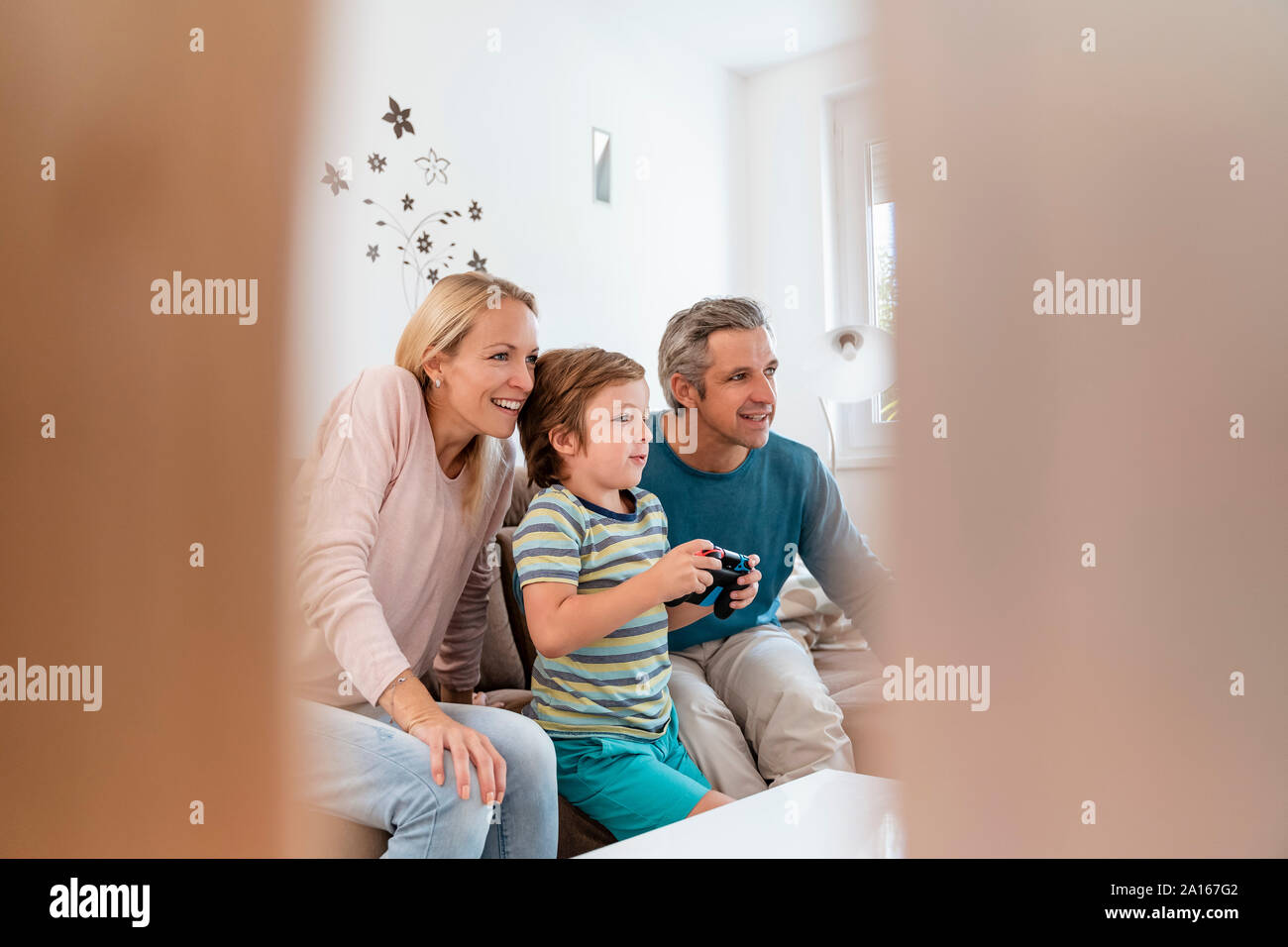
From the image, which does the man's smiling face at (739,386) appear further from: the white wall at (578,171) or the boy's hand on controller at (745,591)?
the boy's hand on controller at (745,591)

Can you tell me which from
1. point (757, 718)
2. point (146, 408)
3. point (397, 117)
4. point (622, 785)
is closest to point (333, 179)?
point (146, 408)

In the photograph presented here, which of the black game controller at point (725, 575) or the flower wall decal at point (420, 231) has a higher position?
the flower wall decal at point (420, 231)

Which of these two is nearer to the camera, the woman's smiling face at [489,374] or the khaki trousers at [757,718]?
the woman's smiling face at [489,374]

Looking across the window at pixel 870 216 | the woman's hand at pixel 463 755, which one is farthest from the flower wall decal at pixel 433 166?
the window at pixel 870 216

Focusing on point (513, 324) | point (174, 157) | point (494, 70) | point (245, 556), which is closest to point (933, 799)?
point (245, 556)

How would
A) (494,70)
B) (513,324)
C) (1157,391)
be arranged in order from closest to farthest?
1. (1157,391)
2. (513,324)
3. (494,70)

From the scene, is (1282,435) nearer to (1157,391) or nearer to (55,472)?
(1157,391)

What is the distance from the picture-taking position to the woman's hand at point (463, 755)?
644 mm

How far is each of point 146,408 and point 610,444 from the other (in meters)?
0.62

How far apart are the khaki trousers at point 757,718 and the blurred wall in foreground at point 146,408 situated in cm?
74

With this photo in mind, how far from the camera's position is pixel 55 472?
345 millimetres

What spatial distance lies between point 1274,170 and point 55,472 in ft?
1.57

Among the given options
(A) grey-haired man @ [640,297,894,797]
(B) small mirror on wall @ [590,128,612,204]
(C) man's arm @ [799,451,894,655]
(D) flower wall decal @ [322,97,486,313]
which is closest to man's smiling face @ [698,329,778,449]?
(A) grey-haired man @ [640,297,894,797]
